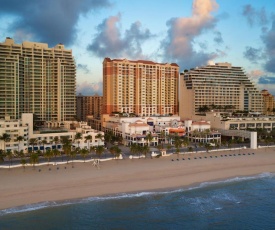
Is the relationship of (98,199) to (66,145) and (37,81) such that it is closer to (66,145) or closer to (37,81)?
(66,145)

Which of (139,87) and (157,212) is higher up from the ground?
(139,87)

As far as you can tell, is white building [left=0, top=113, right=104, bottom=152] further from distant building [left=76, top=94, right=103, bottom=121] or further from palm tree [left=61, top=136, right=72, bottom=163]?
distant building [left=76, top=94, right=103, bottom=121]

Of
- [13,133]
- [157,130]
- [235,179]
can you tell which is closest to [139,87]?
[157,130]

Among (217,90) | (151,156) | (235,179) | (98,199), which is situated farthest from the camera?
(217,90)

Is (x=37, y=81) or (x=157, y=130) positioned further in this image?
(x=37, y=81)

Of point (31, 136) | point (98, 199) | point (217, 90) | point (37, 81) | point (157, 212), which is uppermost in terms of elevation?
point (217, 90)

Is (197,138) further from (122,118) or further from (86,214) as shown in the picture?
(86,214)

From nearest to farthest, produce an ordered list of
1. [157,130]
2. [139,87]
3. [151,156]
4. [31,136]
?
[151,156] → [31,136] → [157,130] → [139,87]
